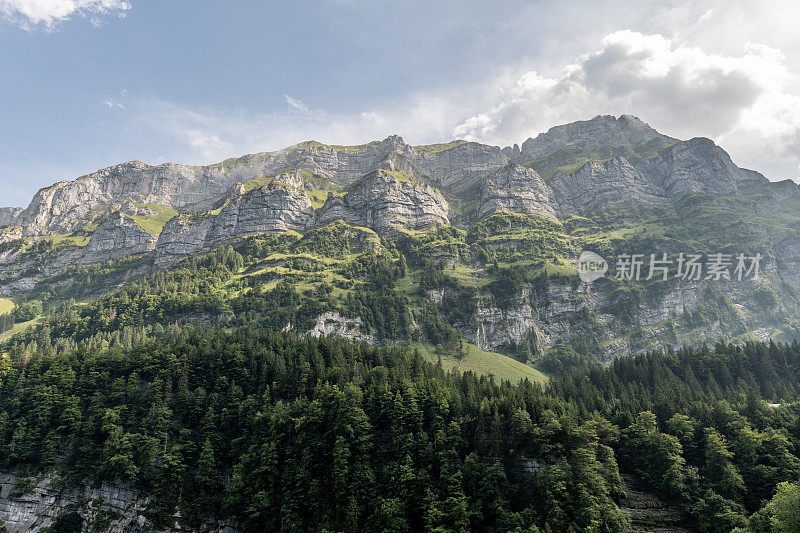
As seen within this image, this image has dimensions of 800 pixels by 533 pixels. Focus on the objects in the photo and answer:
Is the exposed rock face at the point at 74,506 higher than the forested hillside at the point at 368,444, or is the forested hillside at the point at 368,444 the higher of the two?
the forested hillside at the point at 368,444

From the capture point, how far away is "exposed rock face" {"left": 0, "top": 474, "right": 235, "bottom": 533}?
79875 mm

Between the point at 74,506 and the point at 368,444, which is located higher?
the point at 368,444

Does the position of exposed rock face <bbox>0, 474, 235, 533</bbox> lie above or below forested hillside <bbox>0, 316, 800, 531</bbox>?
below

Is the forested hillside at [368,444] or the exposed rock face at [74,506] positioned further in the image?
the exposed rock face at [74,506]

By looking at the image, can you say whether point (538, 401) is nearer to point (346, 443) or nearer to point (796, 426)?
point (346, 443)

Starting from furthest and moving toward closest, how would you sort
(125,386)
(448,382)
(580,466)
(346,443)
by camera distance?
(448,382) → (125,386) → (346,443) → (580,466)

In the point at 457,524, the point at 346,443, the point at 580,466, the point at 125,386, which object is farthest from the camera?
the point at 125,386

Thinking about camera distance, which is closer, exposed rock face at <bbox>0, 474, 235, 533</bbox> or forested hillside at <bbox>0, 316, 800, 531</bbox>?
forested hillside at <bbox>0, 316, 800, 531</bbox>

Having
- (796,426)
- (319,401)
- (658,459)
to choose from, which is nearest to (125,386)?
(319,401)

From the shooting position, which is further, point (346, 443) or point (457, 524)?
point (346, 443)

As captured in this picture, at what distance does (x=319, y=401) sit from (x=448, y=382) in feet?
131

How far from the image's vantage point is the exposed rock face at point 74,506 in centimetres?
7988

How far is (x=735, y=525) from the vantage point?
65812 mm

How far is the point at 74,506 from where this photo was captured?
82562 mm
